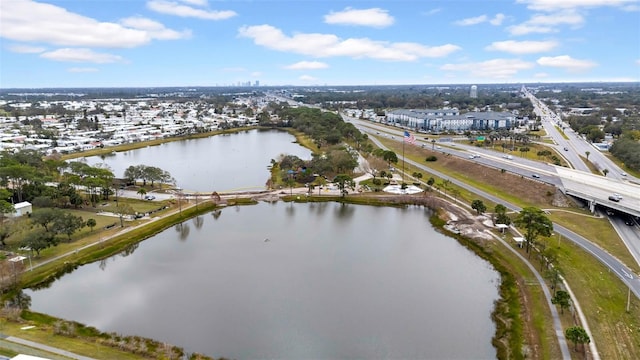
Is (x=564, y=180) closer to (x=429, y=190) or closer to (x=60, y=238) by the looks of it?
(x=429, y=190)

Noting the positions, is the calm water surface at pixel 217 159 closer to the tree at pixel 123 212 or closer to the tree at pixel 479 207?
the tree at pixel 123 212

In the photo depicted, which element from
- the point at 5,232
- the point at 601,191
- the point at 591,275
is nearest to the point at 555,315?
the point at 591,275

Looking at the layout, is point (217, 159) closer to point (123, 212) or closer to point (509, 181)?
point (123, 212)

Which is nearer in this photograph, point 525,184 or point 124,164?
point 525,184

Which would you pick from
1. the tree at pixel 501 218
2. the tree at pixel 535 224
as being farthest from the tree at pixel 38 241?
the tree at pixel 501 218

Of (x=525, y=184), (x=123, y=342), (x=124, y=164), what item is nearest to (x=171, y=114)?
(x=124, y=164)

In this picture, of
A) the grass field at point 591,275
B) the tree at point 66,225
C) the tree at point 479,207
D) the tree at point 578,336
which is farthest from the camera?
the tree at point 479,207
